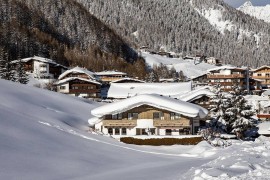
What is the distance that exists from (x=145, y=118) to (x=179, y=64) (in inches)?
5917

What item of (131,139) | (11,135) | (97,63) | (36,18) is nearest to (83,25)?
(36,18)

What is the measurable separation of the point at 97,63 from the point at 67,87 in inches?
2456

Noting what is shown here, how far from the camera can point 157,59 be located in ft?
617

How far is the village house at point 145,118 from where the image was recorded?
112 feet

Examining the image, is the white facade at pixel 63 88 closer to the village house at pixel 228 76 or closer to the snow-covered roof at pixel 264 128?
the village house at pixel 228 76

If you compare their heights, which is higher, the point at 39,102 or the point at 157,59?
the point at 157,59

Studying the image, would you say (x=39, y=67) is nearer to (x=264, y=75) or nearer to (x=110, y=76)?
(x=110, y=76)

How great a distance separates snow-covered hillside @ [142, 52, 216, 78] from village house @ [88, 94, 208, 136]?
13492cm

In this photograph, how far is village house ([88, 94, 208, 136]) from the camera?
3425cm

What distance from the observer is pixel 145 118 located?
35062 mm

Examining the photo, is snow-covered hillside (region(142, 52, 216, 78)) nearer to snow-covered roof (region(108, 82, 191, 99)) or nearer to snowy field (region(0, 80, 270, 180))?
snow-covered roof (region(108, 82, 191, 99))

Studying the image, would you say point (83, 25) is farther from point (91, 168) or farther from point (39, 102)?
point (91, 168)

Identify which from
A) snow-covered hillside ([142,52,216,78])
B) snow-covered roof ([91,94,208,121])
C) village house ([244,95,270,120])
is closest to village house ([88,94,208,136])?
snow-covered roof ([91,94,208,121])

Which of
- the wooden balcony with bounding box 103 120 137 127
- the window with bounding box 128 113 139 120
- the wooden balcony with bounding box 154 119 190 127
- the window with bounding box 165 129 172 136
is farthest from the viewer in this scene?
the window with bounding box 128 113 139 120
